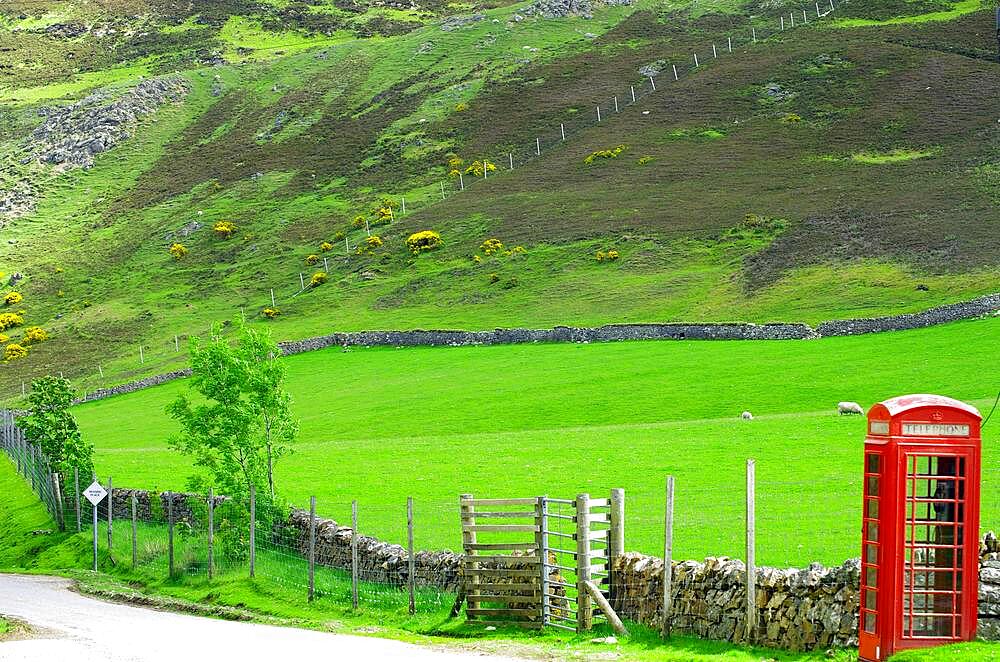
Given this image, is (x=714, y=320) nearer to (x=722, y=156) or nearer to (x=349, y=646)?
(x=722, y=156)

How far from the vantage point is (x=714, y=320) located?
77312 millimetres

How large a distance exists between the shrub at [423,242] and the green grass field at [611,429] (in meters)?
28.1

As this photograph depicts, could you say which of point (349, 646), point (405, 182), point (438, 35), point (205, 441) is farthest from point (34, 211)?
point (349, 646)

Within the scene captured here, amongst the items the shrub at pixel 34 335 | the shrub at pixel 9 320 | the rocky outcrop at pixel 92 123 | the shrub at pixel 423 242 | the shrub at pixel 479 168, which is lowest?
the shrub at pixel 34 335

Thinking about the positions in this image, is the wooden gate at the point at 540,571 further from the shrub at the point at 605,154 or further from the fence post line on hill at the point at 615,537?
the shrub at the point at 605,154

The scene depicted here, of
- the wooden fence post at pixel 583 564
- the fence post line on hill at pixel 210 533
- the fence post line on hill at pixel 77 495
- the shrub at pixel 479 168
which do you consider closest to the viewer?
the wooden fence post at pixel 583 564

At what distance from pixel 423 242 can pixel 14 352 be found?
3644 cm

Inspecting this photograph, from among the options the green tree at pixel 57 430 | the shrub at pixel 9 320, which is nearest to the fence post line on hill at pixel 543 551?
the green tree at pixel 57 430

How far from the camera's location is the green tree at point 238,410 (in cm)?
3206

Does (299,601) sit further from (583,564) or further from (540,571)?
(583,564)

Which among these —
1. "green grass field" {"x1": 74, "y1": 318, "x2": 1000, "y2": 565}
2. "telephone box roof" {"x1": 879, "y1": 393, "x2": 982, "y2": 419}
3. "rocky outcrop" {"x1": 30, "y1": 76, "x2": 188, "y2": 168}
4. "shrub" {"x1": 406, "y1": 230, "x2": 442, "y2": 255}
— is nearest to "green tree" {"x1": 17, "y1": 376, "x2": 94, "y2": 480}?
"green grass field" {"x1": 74, "y1": 318, "x2": 1000, "y2": 565}

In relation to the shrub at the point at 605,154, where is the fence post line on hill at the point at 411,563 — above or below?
below

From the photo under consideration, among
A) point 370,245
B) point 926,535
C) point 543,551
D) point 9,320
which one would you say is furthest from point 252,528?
point 9,320

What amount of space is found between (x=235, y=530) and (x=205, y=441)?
9.98ft
